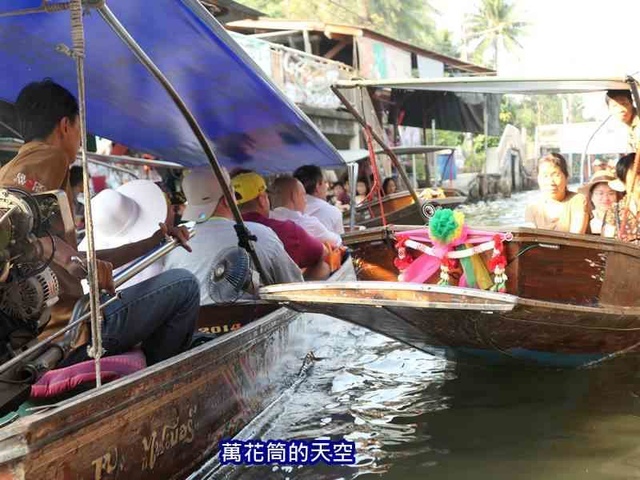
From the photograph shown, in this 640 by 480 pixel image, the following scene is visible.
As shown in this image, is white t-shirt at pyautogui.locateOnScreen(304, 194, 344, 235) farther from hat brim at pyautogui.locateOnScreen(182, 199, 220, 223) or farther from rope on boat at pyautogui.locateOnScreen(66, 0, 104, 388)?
rope on boat at pyautogui.locateOnScreen(66, 0, 104, 388)

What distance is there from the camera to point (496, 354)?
175 inches

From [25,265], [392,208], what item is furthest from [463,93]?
[25,265]

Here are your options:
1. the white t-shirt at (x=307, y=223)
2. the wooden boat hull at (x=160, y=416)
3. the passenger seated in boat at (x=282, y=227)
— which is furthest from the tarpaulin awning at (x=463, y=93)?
the wooden boat hull at (x=160, y=416)

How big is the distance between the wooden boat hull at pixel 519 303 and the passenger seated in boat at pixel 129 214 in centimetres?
67

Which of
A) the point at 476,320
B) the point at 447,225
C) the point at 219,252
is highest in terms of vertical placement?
the point at 447,225

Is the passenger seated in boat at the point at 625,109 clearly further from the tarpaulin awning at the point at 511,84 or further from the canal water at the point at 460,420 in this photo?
the canal water at the point at 460,420

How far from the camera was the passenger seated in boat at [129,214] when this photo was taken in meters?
3.39

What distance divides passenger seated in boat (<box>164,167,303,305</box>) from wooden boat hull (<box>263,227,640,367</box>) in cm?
46

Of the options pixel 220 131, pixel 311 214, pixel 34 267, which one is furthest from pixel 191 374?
pixel 311 214

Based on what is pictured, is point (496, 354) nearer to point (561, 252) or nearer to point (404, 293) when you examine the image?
point (561, 252)

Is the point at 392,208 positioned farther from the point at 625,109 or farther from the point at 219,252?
the point at 219,252

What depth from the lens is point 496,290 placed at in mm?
3871

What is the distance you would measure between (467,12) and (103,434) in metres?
43.5

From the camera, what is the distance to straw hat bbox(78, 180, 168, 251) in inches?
134
